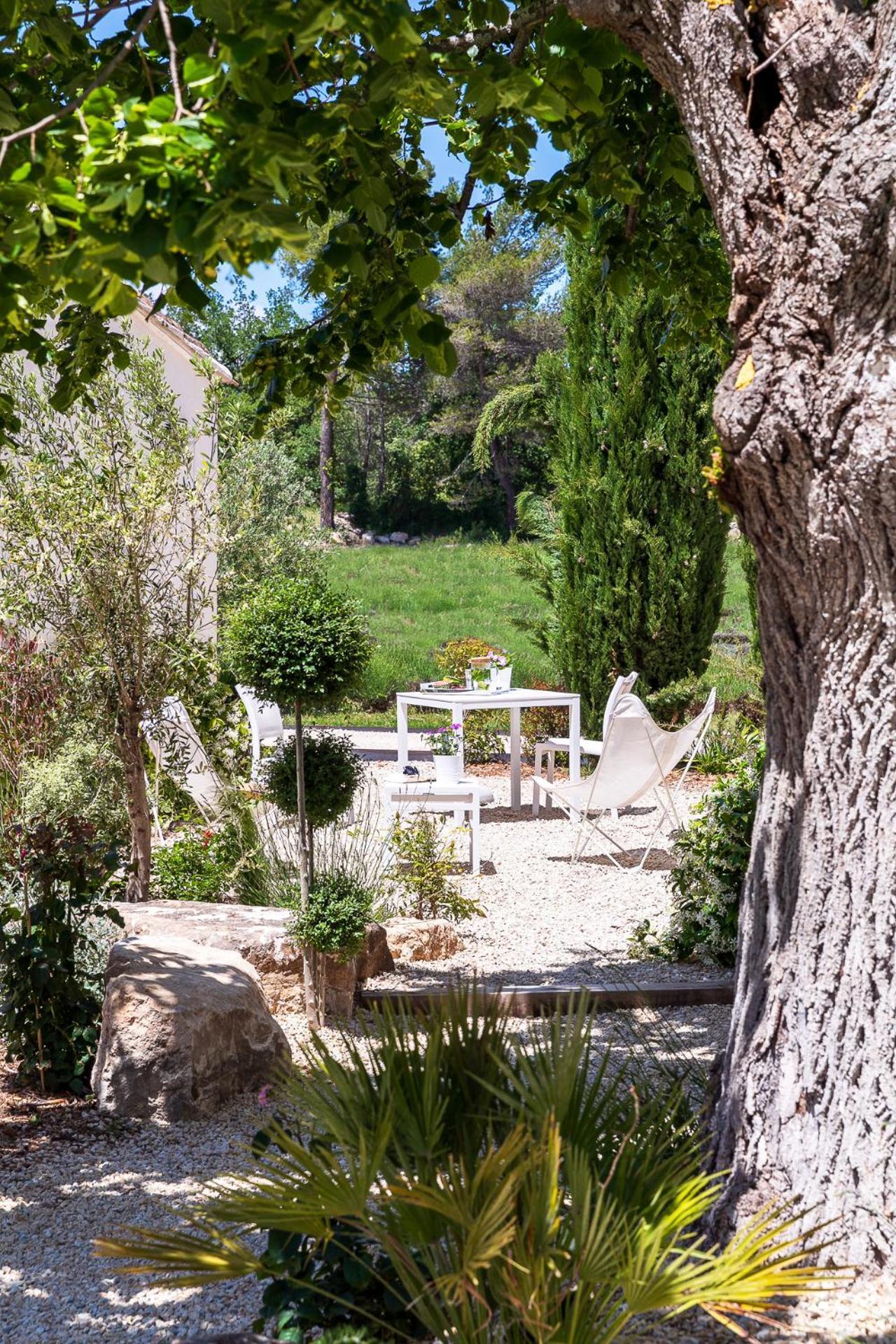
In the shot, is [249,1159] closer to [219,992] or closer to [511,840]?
→ [219,992]

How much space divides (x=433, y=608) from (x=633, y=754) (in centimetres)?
1692

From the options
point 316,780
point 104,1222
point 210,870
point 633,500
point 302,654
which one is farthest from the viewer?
point 633,500

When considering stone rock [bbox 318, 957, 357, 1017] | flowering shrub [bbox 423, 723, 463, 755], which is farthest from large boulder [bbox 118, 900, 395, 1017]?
flowering shrub [bbox 423, 723, 463, 755]

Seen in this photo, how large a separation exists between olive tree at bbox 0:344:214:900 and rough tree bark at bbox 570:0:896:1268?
12.8 ft

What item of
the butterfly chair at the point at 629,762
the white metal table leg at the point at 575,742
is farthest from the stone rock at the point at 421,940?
the white metal table leg at the point at 575,742

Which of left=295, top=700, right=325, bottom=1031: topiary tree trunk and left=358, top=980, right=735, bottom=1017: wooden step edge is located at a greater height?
left=295, top=700, right=325, bottom=1031: topiary tree trunk

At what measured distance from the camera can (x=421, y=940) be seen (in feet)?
19.0

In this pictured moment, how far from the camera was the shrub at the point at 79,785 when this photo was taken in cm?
538

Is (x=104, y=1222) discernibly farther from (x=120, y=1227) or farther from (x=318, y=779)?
(x=318, y=779)

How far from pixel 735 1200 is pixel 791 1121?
0.22 metres

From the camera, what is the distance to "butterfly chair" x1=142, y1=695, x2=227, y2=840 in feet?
21.3

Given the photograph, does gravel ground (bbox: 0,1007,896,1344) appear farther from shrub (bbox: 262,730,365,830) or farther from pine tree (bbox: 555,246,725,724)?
pine tree (bbox: 555,246,725,724)

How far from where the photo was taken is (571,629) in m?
11.8

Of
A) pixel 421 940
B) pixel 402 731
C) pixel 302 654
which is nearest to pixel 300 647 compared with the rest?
pixel 302 654
